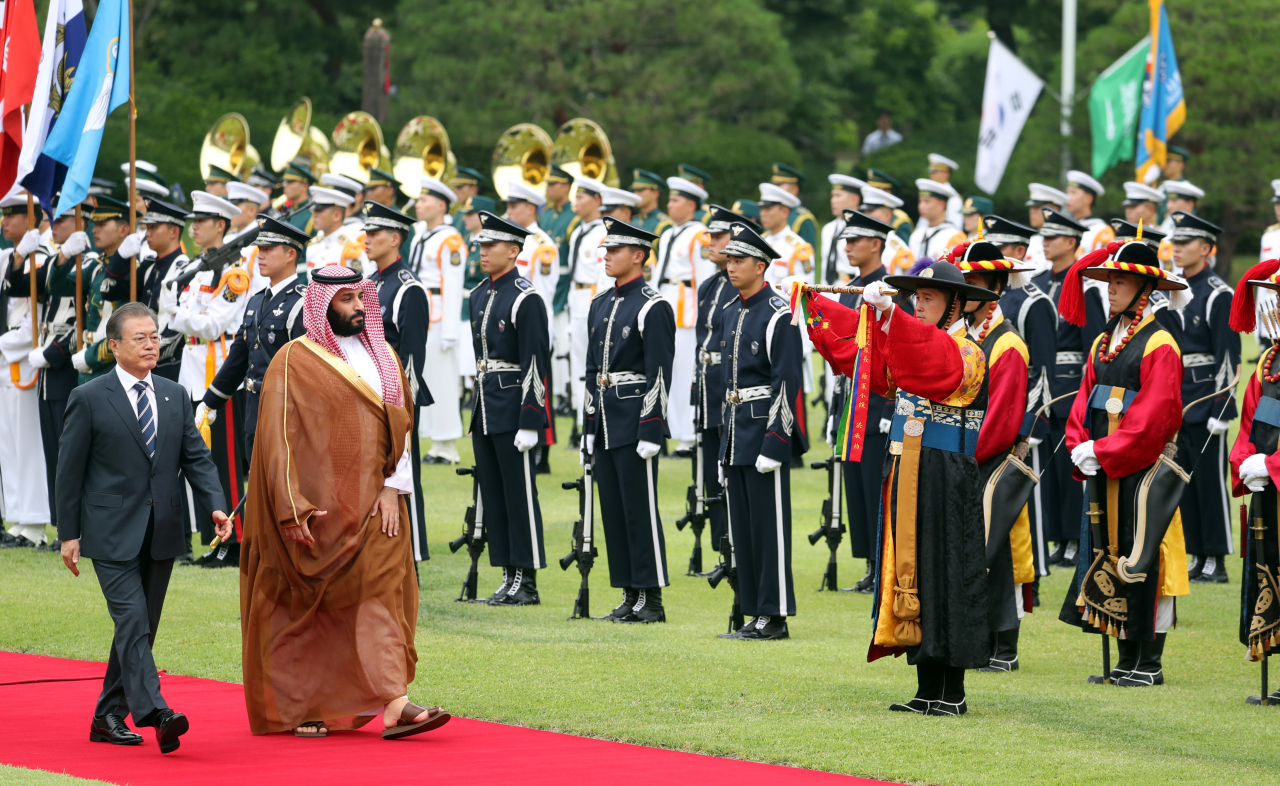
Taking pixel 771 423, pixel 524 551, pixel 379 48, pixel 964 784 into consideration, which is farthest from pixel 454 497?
pixel 379 48

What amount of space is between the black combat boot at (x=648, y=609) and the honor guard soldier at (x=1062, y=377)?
9.38 feet

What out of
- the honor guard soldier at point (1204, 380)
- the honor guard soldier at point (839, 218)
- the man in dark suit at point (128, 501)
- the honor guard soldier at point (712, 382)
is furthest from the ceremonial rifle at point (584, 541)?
the honor guard soldier at point (839, 218)

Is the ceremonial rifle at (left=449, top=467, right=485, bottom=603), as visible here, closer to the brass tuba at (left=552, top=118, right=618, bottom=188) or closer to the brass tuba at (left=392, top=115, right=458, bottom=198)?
the brass tuba at (left=552, top=118, right=618, bottom=188)

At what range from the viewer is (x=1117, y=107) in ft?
68.7

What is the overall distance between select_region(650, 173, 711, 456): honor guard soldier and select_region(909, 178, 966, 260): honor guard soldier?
A: 1883 mm

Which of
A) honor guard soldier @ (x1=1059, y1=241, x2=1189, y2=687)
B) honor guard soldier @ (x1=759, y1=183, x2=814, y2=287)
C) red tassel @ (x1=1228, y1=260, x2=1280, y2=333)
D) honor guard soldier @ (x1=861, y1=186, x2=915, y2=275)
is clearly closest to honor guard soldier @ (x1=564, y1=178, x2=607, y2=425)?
honor guard soldier @ (x1=759, y1=183, x2=814, y2=287)

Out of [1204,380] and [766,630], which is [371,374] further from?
[1204,380]

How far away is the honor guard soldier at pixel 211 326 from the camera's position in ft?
36.6

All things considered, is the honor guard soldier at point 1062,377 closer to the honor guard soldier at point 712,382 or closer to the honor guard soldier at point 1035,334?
the honor guard soldier at point 1035,334

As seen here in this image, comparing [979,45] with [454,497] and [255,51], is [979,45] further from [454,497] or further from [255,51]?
[454,497]

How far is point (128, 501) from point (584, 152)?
539 inches

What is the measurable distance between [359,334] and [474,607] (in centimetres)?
321

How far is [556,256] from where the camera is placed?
52.0ft

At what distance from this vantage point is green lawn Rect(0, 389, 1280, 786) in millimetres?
6672
